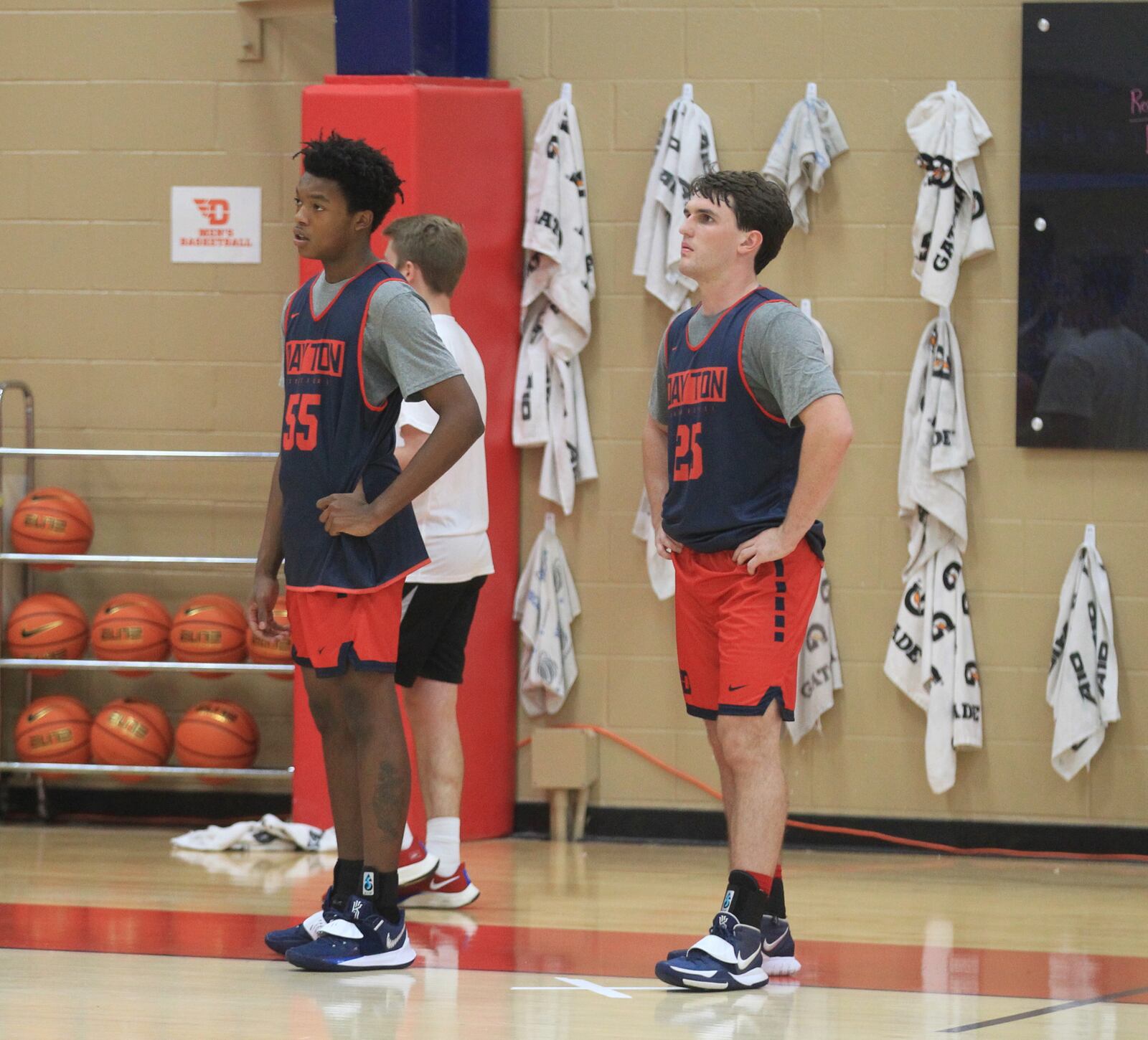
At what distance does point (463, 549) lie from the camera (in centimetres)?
371

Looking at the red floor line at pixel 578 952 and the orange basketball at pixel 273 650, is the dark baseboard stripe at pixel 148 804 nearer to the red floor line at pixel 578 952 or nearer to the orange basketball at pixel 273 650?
the orange basketball at pixel 273 650

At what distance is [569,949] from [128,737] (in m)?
1.98

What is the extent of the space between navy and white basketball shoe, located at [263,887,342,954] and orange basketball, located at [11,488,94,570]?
79.3 inches

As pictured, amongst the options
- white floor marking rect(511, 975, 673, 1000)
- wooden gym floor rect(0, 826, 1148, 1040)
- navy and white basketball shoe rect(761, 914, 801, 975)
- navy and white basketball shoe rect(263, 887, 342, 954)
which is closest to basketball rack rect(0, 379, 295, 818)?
wooden gym floor rect(0, 826, 1148, 1040)

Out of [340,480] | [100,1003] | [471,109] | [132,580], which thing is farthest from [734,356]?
[132,580]

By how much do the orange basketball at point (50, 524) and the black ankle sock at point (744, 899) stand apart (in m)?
2.66

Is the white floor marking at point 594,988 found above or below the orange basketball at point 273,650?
below

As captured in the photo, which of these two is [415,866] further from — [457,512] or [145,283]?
[145,283]

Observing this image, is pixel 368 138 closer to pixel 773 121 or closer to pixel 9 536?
pixel 773 121

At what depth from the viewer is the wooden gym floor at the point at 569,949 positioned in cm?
267

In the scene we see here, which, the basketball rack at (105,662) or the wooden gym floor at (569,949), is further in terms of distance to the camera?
the basketball rack at (105,662)

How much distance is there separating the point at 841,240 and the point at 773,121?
1.33 feet

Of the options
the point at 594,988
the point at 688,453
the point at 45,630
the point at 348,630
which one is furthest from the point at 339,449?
Answer: the point at 45,630

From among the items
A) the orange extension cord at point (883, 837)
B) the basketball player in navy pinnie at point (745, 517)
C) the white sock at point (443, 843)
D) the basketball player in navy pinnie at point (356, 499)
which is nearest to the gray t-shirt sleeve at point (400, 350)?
the basketball player in navy pinnie at point (356, 499)
